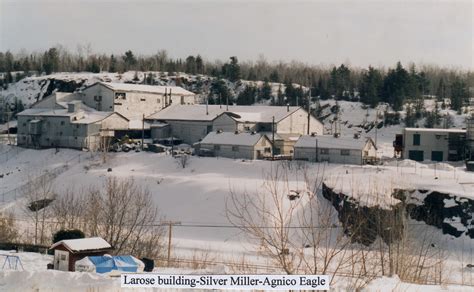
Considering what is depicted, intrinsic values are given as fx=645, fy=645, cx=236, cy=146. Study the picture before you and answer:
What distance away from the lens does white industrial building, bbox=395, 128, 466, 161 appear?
23469 millimetres

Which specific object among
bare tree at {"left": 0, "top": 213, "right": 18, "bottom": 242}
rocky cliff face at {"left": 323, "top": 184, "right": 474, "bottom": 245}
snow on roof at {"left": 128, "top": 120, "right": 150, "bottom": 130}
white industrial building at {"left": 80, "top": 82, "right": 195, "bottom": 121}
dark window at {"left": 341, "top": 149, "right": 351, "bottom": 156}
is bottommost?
bare tree at {"left": 0, "top": 213, "right": 18, "bottom": 242}

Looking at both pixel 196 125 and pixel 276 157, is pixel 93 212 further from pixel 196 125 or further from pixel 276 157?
pixel 196 125

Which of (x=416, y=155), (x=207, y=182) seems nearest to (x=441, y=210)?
(x=207, y=182)

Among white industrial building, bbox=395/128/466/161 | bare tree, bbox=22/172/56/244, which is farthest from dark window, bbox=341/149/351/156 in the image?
bare tree, bbox=22/172/56/244

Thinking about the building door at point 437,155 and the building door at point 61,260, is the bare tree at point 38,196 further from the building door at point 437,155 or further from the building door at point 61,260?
the building door at point 437,155

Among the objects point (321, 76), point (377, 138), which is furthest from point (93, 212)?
point (321, 76)

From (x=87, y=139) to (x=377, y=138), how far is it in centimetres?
1335

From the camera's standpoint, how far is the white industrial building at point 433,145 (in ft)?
77.0

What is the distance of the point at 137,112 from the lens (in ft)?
101

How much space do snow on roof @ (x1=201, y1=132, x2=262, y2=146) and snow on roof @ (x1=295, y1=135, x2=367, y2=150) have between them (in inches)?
68.6

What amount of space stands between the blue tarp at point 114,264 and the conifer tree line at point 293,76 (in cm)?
2691

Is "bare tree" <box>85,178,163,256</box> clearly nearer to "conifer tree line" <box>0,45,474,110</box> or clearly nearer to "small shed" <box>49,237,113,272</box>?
"small shed" <box>49,237,113,272</box>

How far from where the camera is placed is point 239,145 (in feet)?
75.7

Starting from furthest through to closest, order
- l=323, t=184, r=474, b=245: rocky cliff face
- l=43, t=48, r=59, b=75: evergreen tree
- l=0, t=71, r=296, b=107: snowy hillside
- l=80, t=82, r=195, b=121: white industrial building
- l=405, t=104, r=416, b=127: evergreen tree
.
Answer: l=43, t=48, r=59, b=75: evergreen tree → l=0, t=71, r=296, b=107: snowy hillside → l=405, t=104, r=416, b=127: evergreen tree → l=80, t=82, r=195, b=121: white industrial building → l=323, t=184, r=474, b=245: rocky cliff face
